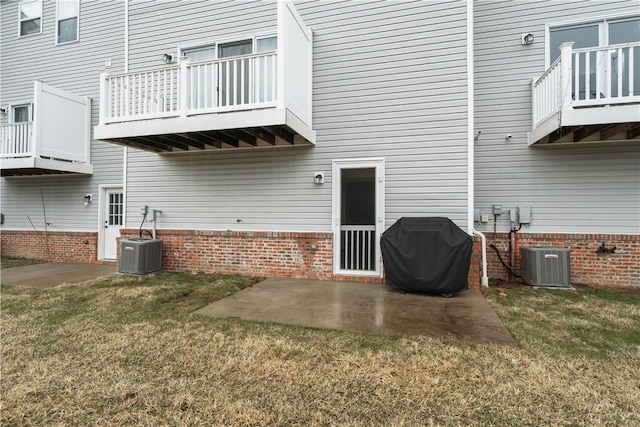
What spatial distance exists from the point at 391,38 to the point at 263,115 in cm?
294

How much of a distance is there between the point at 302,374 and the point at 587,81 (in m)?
5.92

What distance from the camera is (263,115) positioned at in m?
5.26

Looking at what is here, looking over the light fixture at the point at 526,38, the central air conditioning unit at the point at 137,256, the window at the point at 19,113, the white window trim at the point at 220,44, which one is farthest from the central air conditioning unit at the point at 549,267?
the window at the point at 19,113

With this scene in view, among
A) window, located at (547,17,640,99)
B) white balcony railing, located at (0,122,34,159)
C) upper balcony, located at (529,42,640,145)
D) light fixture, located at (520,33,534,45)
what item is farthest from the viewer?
white balcony railing, located at (0,122,34,159)

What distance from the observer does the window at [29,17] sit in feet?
29.9

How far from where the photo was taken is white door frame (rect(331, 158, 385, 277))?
6016 mm

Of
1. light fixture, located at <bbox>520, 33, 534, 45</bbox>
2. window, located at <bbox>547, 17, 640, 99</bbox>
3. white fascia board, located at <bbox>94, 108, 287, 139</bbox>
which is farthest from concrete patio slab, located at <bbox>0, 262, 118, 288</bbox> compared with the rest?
window, located at <bbox>547, 17, 640, 99</bbox>

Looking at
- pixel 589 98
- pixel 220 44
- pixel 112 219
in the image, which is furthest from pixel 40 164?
pixel 589 98

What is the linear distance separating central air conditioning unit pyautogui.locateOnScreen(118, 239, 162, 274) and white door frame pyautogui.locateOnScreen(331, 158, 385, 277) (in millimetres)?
3872

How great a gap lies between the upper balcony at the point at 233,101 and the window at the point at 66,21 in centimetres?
425

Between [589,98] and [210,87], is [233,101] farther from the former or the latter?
[589,98]

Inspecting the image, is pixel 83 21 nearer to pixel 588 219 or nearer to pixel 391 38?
pixel 391 38

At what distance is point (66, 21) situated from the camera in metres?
8.87

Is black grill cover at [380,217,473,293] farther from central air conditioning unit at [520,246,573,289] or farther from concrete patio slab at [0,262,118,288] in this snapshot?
concrete patio slab at [0,262,118,288]
